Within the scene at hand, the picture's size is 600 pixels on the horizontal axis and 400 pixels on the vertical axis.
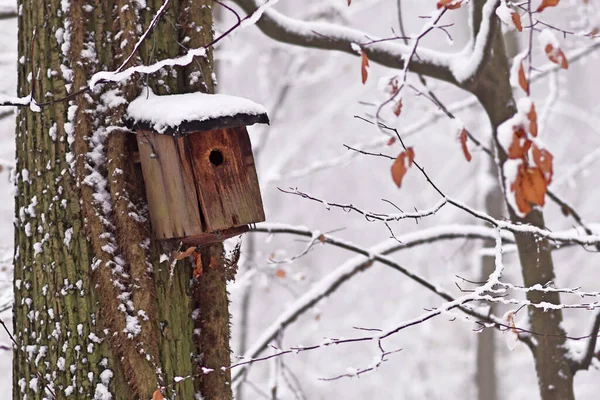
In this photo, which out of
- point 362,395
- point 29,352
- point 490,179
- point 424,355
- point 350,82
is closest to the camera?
point 29,352

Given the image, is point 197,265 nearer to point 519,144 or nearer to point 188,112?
point 188,112

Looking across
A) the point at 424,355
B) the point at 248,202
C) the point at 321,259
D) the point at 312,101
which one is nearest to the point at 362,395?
the point at 424,355

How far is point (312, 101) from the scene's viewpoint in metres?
18.4

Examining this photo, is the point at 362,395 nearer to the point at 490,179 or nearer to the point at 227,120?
the point at 490,179

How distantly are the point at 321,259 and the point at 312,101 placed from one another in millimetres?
4702

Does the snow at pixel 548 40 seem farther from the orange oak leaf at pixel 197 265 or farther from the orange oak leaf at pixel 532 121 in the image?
the orange oak leaf at pixel 197 265

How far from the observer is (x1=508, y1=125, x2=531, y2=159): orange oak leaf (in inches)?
54.4

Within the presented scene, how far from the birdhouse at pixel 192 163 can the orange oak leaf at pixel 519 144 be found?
97cm

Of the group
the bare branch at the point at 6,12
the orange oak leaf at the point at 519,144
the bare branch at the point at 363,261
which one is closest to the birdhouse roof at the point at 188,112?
the orange oak leaf at the point at 519,144

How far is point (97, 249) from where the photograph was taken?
6.77 ft

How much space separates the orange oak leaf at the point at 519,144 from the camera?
1.38m

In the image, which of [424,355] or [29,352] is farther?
[424,355]

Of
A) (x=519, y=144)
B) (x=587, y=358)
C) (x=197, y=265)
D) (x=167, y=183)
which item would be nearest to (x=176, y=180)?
(x=167, y=183)

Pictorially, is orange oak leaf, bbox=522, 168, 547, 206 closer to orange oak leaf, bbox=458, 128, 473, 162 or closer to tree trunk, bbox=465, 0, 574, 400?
orange oak leaf, bbox=458, 128, 473, 162
